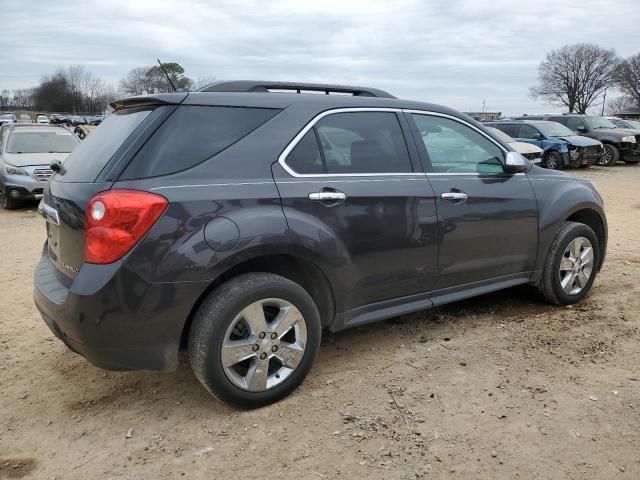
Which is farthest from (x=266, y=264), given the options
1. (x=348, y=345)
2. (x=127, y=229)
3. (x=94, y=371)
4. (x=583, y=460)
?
(x=583, y=460)

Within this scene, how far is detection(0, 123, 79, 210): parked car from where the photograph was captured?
10516mm

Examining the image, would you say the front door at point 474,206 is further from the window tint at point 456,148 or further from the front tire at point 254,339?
the front tire at point 254,339

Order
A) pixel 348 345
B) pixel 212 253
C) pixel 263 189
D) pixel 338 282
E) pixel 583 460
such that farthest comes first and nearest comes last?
pixel 348 345
pixel 338 282
pixel 263 189
pixel 212 253
pixel 583 460

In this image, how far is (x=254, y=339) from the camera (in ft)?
9.75

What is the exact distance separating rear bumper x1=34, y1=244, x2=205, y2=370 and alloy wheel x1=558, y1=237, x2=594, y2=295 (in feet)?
10.3

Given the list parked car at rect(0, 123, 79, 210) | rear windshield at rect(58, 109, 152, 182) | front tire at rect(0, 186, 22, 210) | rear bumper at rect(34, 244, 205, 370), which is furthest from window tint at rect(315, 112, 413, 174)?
front tire at rect(0, 186, 22, 210)

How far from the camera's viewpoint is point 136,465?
267 cm

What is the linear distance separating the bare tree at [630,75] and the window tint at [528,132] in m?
63.5

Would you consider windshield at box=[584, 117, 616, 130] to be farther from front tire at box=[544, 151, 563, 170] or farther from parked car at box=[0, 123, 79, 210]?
parked car at box=[0, 123, 79, 210]

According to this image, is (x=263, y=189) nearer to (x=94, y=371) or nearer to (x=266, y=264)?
(x=266, y=264)

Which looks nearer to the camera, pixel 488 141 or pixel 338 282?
pixel 338 282

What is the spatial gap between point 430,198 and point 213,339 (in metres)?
1.68

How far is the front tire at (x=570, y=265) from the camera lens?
14.7 feet

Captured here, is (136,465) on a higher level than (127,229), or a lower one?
lower
